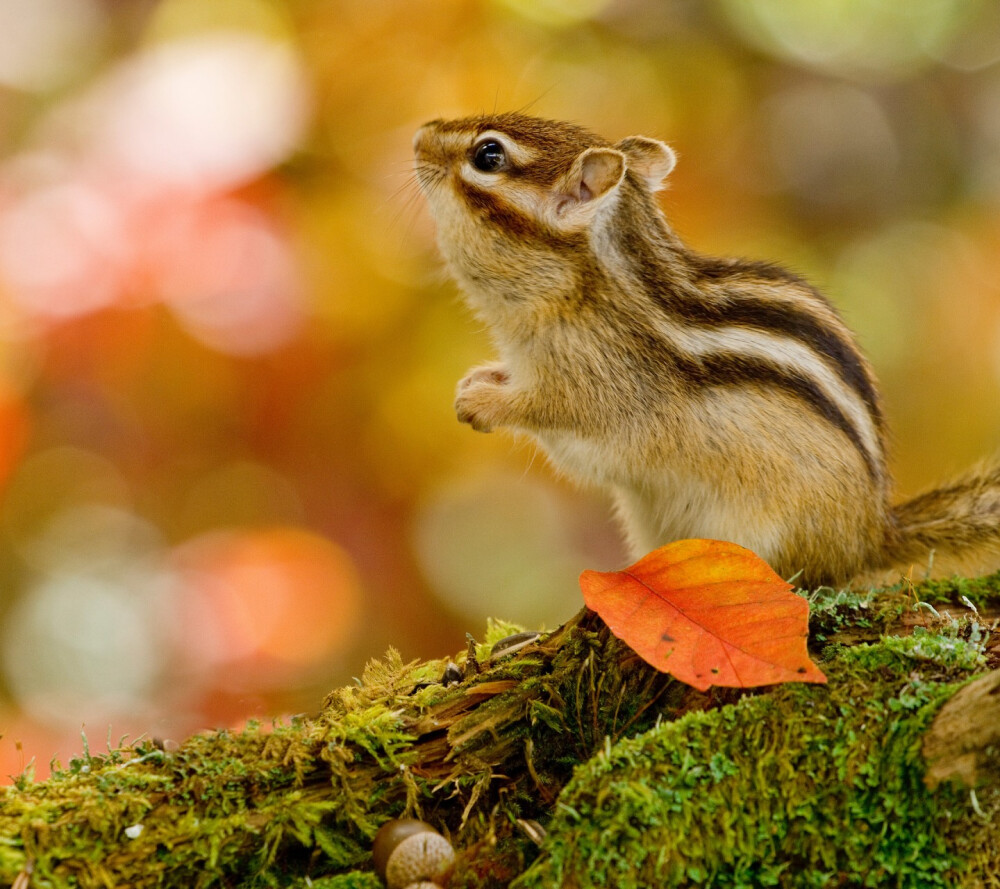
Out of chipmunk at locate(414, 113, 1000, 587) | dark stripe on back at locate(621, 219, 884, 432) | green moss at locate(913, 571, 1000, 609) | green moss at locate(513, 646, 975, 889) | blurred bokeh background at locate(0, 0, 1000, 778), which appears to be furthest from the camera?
blurred bokeh background at locate(0, 0, 1000, 778)

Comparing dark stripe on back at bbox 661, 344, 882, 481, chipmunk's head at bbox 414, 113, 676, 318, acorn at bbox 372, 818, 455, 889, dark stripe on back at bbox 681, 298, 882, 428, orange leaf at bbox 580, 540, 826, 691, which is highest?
chipmunk's head at bbox 414, 113, 676, 318

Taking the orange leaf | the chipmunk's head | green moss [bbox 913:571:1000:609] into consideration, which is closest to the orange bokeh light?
the chipmunk's head

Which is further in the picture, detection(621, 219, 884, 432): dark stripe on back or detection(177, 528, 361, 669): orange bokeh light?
detection(177, 528, 361, 669): orange bokeh light

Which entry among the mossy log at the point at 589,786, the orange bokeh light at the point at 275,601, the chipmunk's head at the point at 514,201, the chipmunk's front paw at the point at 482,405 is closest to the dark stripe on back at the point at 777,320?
the chipmunk's head at the point at 514,201

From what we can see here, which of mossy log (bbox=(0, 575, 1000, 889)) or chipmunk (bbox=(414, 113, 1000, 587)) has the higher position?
chipmunk (bbox=(414, 113, 1000, 587))

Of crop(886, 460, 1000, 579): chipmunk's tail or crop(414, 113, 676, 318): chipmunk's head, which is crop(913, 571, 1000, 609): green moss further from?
crop(414, 113, 676, 318): chipmunk's head

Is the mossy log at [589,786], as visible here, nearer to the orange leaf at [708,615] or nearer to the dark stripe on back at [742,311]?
the orange leaf at [708,615]

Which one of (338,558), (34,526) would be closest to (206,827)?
(338,558)
